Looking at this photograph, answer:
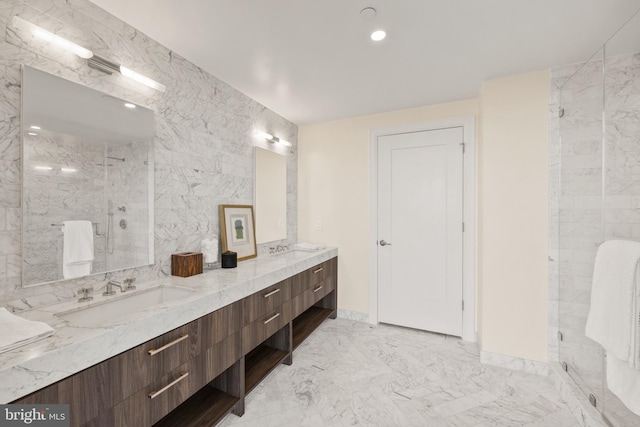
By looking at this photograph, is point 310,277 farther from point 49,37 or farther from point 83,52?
point 49,37

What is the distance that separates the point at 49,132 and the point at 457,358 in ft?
10.7

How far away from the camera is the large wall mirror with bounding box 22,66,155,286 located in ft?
4.29

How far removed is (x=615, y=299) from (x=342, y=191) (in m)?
2.41

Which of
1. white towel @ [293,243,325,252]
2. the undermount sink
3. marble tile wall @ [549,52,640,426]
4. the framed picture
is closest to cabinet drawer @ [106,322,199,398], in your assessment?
the undermount sink

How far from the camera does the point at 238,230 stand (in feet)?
8.29

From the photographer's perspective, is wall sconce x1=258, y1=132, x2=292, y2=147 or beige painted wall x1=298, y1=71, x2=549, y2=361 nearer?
beige painted wall x1=298, y1=71, x2=549, y2=361

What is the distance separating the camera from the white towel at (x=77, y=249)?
1424 millimetres

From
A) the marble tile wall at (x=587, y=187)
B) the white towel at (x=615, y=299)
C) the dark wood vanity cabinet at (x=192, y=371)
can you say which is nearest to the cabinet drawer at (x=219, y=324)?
the dark wood vanity cabinet at (x=192, y=371)

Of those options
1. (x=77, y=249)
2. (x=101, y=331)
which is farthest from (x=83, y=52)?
(x=101, y=331)

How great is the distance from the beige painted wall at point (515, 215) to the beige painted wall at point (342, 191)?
0.96 metres

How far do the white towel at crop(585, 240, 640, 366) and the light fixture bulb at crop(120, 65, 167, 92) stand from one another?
2814mm

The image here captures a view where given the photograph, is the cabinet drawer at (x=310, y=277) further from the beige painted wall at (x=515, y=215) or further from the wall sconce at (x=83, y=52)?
the wall sconce at (x=83, y=52)

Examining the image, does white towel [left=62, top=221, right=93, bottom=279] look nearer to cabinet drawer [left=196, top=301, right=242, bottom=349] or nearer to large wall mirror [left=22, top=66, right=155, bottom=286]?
large wall mirror [left=22, top=66, right=155, bottom=286]

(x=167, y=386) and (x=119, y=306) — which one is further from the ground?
(x=119, y=306)
